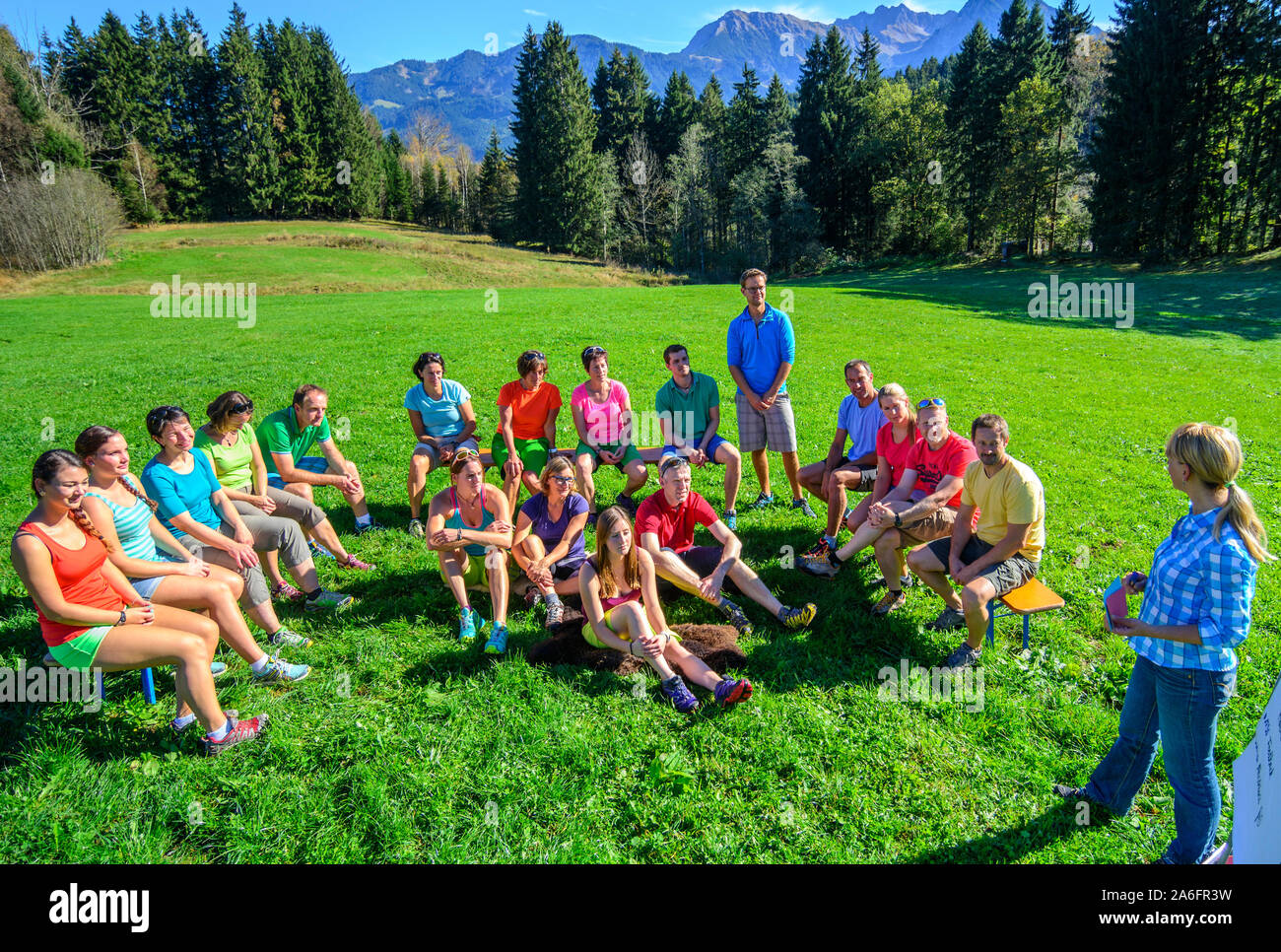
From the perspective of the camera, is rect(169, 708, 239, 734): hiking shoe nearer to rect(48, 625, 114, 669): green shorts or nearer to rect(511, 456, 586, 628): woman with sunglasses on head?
rect(48, 625, 114, 669): green shorts

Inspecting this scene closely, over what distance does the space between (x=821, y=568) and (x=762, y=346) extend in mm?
3046

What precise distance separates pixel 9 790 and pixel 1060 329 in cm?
2506

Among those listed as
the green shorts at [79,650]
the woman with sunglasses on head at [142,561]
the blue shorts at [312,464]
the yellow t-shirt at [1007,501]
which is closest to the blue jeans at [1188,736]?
the yellow t-shirt at [1007,501]

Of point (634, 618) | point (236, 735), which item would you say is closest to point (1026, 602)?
point (634, 618)

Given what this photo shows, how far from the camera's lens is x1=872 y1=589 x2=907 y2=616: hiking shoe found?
6.02 metres

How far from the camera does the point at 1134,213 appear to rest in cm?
3666

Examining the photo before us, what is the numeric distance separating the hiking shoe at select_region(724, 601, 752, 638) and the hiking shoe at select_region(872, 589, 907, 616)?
1.24 meters

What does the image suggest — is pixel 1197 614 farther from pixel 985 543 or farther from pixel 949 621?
pixel 949 621

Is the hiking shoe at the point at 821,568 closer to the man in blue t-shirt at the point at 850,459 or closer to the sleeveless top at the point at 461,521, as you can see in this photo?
the man in blue t-shirt at the point at 850,459

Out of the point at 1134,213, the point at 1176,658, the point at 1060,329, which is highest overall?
the point at 1134,213

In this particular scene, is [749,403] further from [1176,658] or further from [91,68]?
[91,68]

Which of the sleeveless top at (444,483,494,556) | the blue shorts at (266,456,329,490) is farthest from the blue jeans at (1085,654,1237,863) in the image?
the blue shorts at (266,456,329,490)
